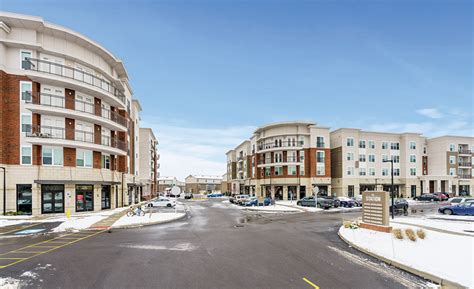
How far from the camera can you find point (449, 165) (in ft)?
223

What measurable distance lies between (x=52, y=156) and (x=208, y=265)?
27284 mm

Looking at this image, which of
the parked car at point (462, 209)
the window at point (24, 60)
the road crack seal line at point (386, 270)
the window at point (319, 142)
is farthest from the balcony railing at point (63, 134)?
the window at point (319, 142)

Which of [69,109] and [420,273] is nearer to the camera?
[420,273]

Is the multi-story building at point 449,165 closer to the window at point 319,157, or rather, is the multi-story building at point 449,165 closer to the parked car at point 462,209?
the window at point 319,157

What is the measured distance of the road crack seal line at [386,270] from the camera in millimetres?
8898

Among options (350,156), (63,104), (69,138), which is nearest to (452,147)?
(350,156)

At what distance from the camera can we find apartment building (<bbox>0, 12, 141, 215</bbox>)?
29.0m

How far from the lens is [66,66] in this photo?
103 ft

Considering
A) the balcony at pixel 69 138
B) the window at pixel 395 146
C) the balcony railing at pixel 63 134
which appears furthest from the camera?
the window at pixel 395 146

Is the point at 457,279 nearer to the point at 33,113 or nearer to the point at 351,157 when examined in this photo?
the point at 33,113

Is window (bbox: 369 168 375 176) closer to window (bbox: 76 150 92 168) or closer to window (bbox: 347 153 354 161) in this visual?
window (bbox: 347 153 354 161)

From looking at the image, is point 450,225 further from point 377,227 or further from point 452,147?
point 452,147

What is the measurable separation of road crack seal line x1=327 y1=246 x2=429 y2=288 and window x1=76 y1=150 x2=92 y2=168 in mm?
30234

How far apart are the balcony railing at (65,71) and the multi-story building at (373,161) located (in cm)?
4740
